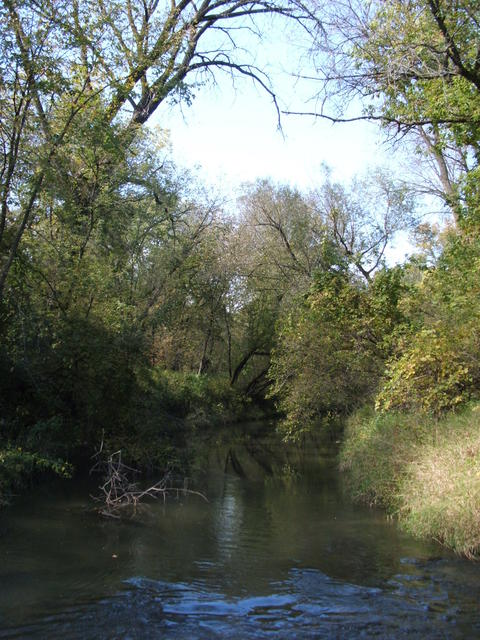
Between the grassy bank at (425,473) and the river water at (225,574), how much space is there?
1.27 ft

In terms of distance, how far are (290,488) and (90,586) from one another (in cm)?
846

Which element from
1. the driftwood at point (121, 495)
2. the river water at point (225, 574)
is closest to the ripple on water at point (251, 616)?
the river water at point (225, 574)

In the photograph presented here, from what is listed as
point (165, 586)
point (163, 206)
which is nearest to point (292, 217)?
point (163, 206)

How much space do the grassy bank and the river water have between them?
0.39 metres

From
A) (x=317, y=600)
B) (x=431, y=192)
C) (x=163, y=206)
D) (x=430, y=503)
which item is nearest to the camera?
(x=317, y=600)

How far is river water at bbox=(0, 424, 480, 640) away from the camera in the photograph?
680cm

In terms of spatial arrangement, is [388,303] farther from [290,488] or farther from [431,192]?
[431,192]

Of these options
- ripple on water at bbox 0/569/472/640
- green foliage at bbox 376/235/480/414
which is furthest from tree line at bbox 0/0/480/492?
ripple on water at bbox 0/569/472/640

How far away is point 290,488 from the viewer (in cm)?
1570

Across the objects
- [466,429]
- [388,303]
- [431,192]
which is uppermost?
[431,192]

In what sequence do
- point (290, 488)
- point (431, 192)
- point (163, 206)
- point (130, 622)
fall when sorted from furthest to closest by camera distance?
point (431, 192) → point (163, 206) → point (290, 488) → point (130, 622)

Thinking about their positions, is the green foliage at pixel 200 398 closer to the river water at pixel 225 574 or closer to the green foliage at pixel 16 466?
the green foliage at pixel 16 466

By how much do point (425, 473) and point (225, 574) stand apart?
4327 millimetres

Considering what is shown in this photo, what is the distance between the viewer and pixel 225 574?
8680mm
